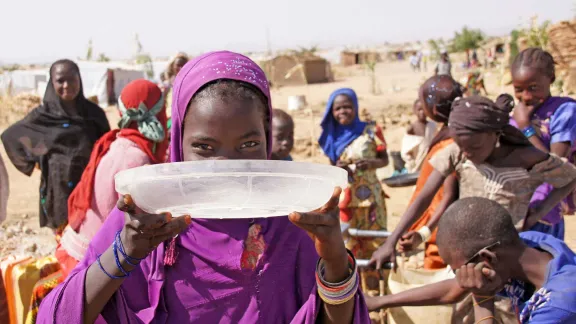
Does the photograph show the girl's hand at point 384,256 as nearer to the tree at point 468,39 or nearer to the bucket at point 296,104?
the bucket at point 296,104

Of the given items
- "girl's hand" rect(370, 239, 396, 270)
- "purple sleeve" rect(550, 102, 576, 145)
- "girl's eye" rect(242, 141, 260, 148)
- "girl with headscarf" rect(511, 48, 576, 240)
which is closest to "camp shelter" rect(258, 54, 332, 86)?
"girl with headscarf" rect(511, 48, 576, 240)

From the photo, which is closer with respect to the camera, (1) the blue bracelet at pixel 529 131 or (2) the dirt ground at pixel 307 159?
(1) the blue bracelet at pixel 529 131

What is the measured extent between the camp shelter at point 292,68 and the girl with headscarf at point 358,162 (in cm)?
2025

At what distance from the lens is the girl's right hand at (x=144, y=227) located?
1.28 m

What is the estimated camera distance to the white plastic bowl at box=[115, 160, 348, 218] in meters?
1.26

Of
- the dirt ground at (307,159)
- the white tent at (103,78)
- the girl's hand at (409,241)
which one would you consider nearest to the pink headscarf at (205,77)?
the girl's hand at (409,241)

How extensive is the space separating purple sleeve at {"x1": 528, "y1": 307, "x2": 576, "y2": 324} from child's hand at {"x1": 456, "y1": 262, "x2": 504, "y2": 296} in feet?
0.65

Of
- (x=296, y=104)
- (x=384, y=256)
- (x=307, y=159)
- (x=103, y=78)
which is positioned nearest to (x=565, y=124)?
(x=384, y=256)

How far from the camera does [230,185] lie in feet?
4.22

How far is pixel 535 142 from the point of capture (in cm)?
376

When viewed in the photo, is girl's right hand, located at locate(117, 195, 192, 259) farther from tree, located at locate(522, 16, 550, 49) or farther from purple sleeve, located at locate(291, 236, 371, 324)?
tree, located at locate(522, 16, 550, 49)

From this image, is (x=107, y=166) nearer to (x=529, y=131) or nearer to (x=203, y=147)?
(x=203, y=147)

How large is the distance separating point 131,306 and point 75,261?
72.7 inches

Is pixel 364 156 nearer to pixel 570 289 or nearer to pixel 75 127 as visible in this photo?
pixel 75 127
